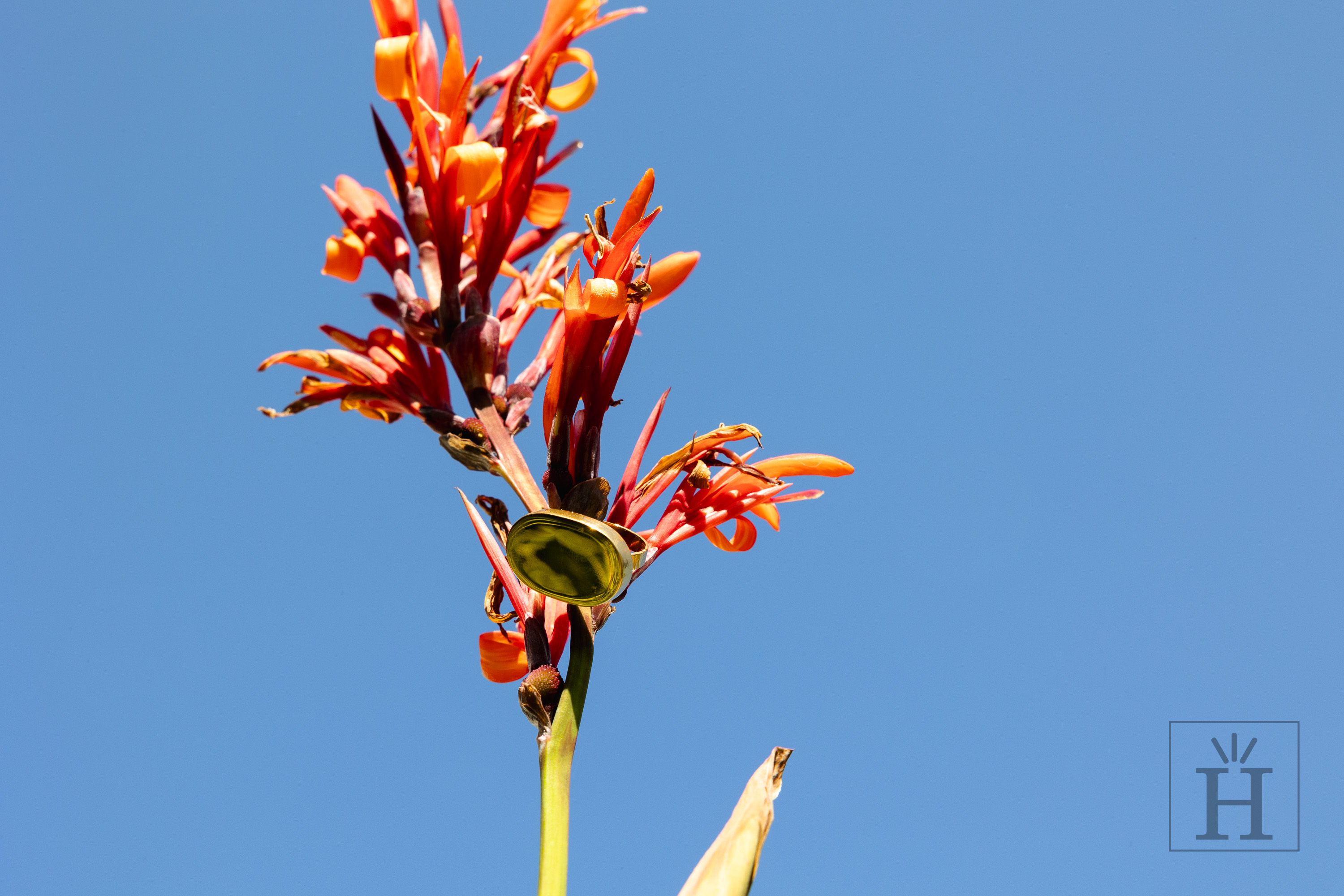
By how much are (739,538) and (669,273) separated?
44 centimetres

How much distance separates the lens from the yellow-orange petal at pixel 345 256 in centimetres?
152

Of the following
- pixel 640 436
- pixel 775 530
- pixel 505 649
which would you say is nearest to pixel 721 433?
pixel 640 436

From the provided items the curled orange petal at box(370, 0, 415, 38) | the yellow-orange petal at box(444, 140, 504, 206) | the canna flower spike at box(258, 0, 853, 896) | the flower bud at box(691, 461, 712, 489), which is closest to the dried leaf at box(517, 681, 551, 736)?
the canna flower spike at box(258, 0, 853, 896)

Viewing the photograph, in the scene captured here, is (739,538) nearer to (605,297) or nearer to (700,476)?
(700,476)

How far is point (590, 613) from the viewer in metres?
1.29

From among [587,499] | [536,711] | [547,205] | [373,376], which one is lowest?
[536,711]

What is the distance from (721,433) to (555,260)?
499 millimetres

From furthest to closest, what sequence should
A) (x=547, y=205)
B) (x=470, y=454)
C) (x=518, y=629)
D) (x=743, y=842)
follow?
1. (x=547, y=205)
2. (x=518, y=629)
3. (x=470, y=454)
4. (x=743, y=842)

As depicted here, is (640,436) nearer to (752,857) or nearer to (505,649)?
(505,649)

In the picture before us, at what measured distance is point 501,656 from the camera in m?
1.48

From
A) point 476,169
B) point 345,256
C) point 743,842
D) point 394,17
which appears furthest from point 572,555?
point 394,17

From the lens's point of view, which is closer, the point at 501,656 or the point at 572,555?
the point at 572,555

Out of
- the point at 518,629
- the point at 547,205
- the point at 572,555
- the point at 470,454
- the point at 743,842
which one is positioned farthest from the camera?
the point at 547,205

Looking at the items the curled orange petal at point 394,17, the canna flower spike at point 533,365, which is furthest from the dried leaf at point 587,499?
the curled orange petal at point 394,17
